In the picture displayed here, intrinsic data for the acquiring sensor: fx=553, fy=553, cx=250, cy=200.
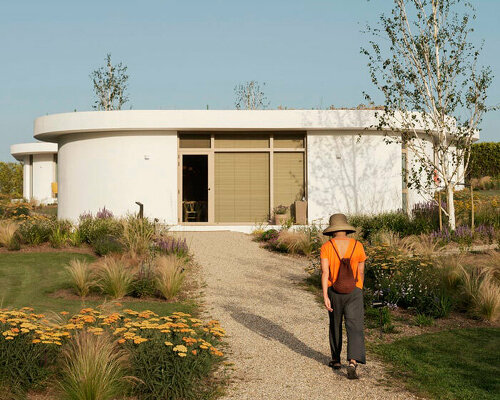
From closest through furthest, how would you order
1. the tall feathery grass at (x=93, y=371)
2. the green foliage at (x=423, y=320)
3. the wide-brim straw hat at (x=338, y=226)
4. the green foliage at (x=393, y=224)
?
the tall feathery grass at (x=93, y=371) < the wide-brim straw hat at (x=338, y=226) < the green foliage at (x=423, y=320) < the green foliage at (x=393, y=224)

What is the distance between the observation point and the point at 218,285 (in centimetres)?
981

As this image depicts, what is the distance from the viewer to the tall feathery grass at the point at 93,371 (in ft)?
14.5

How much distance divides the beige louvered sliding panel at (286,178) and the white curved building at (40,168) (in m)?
20.9

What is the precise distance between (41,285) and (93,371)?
5.51 metres

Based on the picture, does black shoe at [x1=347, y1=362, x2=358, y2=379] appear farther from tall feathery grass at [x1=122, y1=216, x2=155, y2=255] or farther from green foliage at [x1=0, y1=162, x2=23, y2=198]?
green foliage at [x1=0, y1=162, x2=23, y2=198]

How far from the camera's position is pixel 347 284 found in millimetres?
5367

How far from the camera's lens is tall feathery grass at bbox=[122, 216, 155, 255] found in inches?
454

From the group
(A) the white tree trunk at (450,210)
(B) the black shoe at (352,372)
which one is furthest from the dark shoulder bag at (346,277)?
(A) the white tree trunk at (450,210)

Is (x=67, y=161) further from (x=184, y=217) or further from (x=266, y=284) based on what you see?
(x=266, y=284)

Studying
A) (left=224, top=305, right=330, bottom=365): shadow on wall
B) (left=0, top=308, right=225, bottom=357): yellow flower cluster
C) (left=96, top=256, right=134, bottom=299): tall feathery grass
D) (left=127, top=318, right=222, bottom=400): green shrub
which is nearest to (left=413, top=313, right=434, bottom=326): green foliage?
(left=224, top=305, right=330, bottom=365): shadow on wall

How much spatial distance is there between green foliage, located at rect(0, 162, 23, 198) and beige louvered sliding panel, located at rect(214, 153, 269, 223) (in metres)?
27.8

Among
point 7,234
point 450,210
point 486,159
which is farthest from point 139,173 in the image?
point 486,159

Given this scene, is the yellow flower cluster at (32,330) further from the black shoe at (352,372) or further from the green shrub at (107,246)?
the green shrub at (107,246)

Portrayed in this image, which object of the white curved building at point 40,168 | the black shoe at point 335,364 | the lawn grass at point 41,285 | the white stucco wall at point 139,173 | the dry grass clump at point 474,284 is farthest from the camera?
the white curved building at point 40,168
